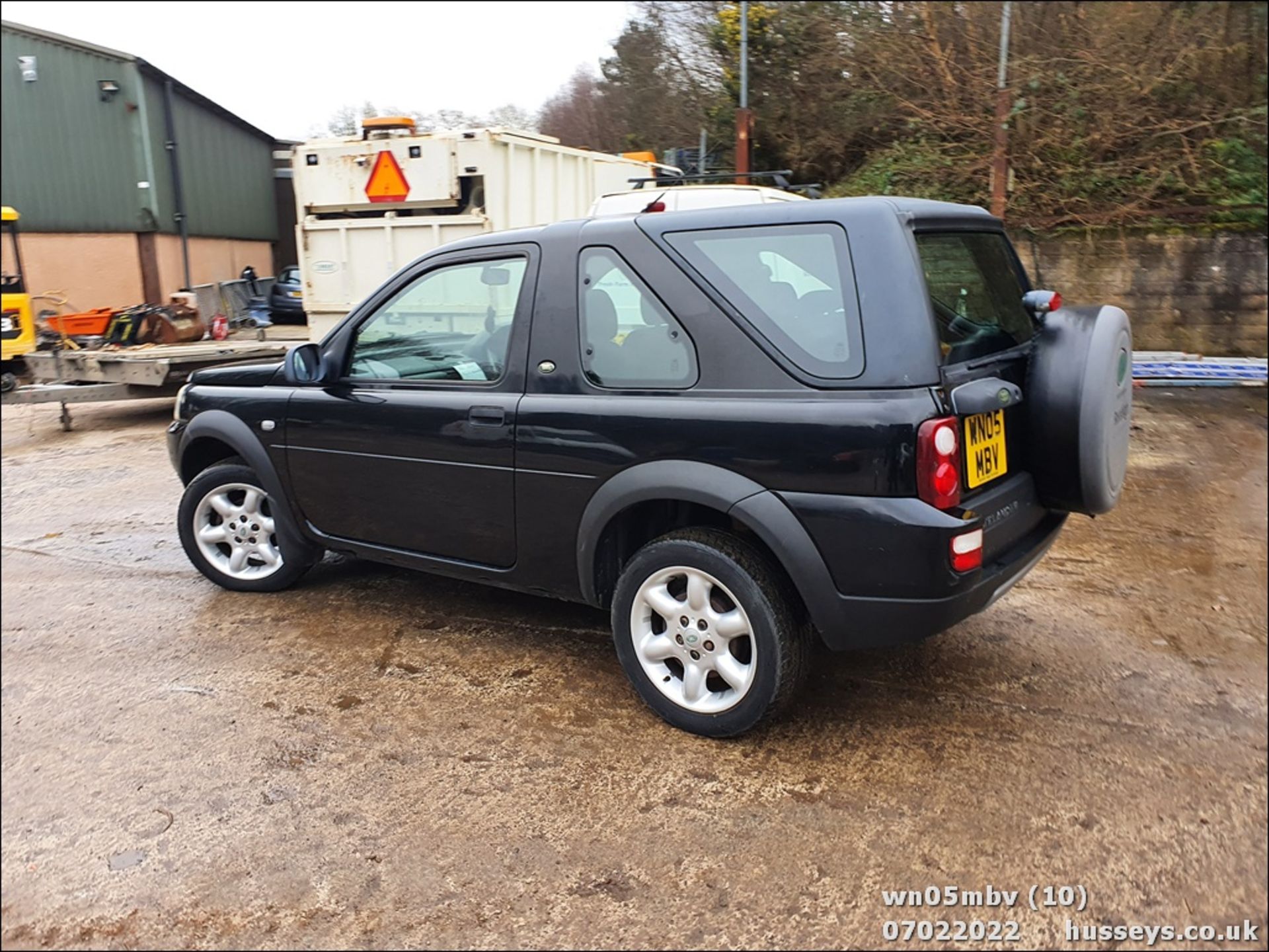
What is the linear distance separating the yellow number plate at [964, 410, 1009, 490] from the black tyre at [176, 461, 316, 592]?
10.5 ft

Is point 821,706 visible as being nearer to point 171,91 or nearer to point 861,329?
point 861,329

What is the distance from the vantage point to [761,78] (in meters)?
16.0

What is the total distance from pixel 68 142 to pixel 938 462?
1929 centimetres

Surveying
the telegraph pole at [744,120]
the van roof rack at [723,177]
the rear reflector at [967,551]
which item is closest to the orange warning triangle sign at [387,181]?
the van roof rack at [723,177]


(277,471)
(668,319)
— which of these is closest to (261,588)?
(277,471)

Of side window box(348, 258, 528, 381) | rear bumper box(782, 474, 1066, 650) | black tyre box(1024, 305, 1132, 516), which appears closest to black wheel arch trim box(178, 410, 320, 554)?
side window box(348, 258, 528, 381)

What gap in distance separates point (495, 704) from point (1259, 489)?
5790mm

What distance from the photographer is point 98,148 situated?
17.8 metres

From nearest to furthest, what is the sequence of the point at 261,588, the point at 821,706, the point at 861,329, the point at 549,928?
the point at 549,928, the point at 861,329, the point at 821,706, the point at 261,588

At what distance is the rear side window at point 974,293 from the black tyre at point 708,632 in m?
0.97

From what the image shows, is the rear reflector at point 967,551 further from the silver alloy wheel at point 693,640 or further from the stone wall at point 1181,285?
the stone wall at point 1181,285

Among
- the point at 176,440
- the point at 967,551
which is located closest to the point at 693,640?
the point at 967,551

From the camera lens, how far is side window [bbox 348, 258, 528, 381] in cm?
381

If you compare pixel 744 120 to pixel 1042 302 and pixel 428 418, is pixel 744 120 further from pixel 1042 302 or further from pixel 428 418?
pixel 428 418
